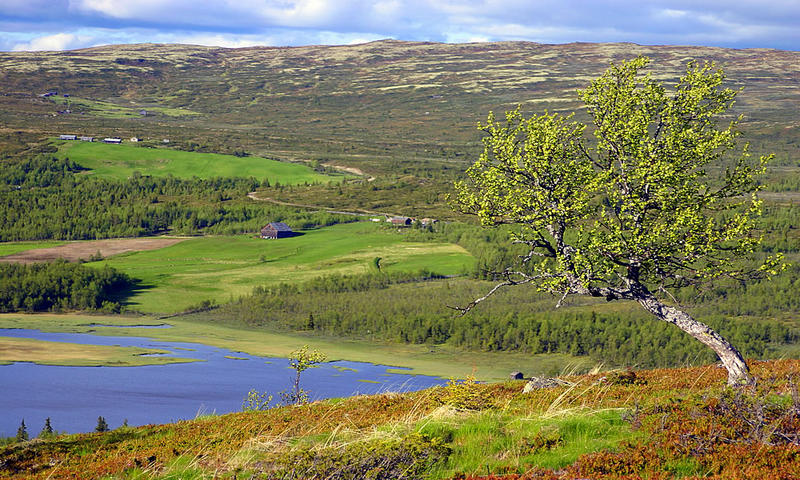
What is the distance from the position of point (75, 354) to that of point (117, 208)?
92076mm

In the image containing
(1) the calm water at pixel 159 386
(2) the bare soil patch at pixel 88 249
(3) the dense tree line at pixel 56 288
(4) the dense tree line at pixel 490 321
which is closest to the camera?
(1) the calm water at pixel 159 386

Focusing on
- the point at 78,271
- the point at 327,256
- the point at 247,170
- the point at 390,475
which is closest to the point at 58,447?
the point at 390,475

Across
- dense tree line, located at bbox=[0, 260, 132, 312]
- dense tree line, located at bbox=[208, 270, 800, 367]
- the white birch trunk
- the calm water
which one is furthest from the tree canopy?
dense tree line, located at bbox=[0, 260, 132, 312]

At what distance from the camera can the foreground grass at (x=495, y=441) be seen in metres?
12.8

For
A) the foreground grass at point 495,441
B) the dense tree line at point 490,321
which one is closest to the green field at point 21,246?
the dense tree line at point 490,321

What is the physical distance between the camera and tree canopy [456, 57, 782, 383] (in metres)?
20.7

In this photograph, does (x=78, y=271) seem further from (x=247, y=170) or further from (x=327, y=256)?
(x=247, y=170)

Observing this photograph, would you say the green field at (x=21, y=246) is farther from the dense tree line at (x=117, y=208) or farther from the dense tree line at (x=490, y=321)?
the dense tree line at (x=490, y=321)

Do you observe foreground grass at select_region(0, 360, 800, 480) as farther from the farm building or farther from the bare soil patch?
the farm building

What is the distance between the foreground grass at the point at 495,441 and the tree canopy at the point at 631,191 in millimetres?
2884

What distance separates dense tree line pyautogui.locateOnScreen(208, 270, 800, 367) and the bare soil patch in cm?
3712

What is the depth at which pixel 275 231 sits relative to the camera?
420ft

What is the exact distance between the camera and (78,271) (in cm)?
9319

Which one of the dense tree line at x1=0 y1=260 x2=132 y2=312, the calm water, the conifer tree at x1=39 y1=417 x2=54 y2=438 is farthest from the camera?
the dense tree line at x1=0 y1=260 x2=132 y2=312
